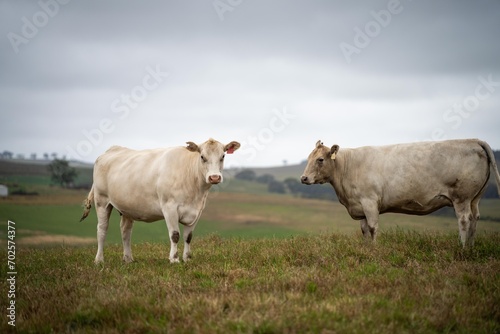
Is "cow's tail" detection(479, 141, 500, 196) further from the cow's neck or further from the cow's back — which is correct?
the cow's back

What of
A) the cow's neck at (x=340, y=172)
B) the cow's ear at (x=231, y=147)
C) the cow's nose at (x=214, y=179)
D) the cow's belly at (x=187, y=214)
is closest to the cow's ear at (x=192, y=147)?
the cow's ear at (x=231, y=147)

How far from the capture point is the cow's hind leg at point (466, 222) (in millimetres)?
10844

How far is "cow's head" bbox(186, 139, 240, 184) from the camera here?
10.7 m

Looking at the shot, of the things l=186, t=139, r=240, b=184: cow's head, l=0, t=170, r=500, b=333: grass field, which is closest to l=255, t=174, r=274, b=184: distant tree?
l=0, t=170, r=500, b=333: grass field

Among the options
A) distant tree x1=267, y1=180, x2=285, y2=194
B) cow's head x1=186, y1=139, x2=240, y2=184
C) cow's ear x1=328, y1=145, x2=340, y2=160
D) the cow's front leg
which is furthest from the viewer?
distant tree x1=267, y1=180, x2=285, y2=194

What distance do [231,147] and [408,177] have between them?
14.6 ft

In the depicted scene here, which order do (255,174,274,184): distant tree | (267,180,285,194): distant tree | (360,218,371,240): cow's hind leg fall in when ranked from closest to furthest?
1. (360,218,371,240): cow's hind leg
2. (267,180,285,194): distant tree
3. (255,174,274,184): distant tree

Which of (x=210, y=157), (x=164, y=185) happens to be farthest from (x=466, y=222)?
(x=164, y=185)

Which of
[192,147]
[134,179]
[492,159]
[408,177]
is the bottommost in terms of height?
[134,179]

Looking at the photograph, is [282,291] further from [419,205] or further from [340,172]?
[340,172]

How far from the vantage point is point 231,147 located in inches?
462

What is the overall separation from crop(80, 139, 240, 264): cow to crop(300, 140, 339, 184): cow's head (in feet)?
8.13

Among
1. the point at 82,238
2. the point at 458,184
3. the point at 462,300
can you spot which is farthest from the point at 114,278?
the point at 82,238

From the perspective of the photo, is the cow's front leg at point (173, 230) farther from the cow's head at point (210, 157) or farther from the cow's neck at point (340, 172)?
the cow's neck at point (340, 172)
